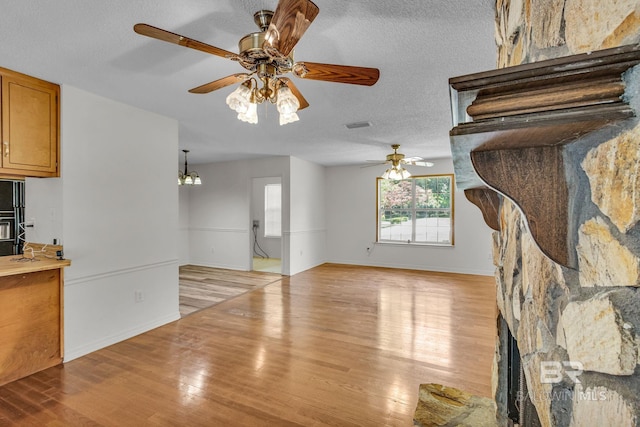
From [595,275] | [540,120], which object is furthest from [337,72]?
[595,275]

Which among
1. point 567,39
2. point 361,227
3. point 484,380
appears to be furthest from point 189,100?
point 361,227

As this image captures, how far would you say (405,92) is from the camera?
281cm

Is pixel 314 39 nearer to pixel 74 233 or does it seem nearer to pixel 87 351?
pixel 74 233

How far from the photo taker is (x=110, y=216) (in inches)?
121

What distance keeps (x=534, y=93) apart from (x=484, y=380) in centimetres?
260

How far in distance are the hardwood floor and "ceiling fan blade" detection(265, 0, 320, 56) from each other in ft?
7.25

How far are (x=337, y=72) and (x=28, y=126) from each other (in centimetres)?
273

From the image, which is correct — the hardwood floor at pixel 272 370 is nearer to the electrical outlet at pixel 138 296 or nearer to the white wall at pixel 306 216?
the electrical outlet at pixel 138 296

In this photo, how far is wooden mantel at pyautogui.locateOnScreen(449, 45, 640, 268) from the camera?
45 cm

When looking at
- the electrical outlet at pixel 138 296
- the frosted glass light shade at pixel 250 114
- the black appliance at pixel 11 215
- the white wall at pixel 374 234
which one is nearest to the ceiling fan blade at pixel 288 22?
the frosted glass light shade at pixel 250 114

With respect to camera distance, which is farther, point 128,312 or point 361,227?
point 361,227

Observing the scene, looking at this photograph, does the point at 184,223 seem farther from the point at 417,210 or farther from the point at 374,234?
the point at 417,210

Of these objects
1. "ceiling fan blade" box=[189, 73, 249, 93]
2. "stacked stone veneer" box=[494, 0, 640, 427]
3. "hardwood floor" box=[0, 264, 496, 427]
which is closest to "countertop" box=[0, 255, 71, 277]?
"hardwood floor" box=[0, 264, 496, 427]

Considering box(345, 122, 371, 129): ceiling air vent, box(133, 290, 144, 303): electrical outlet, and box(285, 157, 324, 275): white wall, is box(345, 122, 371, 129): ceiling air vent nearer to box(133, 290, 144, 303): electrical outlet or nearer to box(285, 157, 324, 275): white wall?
box(285, 157, 324, 275): white wall
